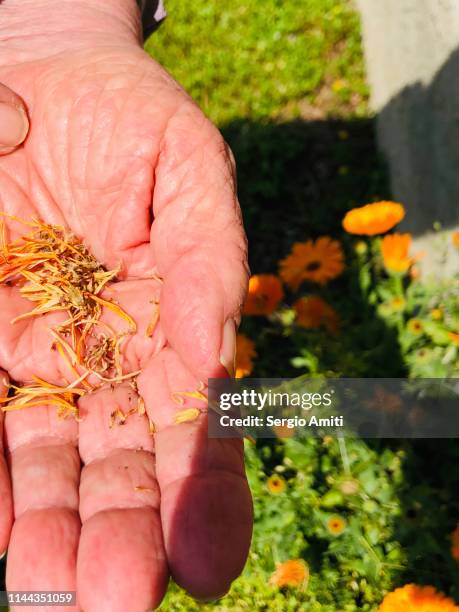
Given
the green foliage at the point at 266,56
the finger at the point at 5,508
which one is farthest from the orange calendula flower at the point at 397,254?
the green foliage at the point at 266,56

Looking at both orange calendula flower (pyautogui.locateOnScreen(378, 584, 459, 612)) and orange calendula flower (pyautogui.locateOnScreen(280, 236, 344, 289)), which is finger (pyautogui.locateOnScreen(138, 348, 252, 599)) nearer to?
orange calendula flower (pyautogui.locateOnScreen(378, 584, 459, 612))

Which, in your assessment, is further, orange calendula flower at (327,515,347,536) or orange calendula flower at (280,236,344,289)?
orange calendula flower at (280,236,344,289)

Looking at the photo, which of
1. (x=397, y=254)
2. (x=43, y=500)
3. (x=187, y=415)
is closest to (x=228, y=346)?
(x=187, y=415)

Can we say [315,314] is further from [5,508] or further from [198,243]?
[5,508]

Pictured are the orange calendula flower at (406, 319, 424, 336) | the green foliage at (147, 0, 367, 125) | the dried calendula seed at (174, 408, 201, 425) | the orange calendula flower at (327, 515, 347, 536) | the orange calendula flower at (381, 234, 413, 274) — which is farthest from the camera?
the green foliage at (147, 0, 367, 125)

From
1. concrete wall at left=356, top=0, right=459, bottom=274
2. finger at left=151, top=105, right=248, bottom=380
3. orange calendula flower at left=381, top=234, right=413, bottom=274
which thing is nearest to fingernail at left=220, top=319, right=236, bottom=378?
finger at left=151, top=105, right=248, bottom=380

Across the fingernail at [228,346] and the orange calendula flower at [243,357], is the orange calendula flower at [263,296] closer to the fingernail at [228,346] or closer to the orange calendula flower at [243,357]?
the orange calendula flower at [243,357]

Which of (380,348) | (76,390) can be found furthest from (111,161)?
(380,348)

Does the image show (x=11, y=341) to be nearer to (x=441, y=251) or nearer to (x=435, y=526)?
(x=435, y=526)
